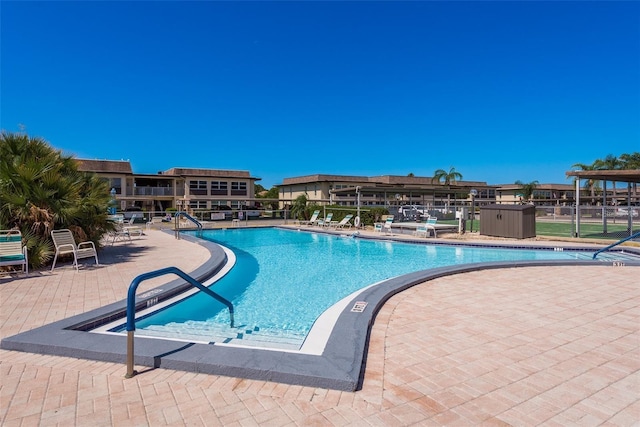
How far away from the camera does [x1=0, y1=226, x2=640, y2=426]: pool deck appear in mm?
2357

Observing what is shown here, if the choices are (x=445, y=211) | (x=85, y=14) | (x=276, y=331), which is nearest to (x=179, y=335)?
(x=276, y=331)

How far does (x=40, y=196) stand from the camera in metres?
8.21

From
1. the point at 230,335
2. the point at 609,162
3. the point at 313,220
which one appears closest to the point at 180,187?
the point at 313,220

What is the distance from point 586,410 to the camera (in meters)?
2.45

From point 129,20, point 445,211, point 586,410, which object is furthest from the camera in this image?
point 445,211

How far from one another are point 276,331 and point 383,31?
18.0 meters

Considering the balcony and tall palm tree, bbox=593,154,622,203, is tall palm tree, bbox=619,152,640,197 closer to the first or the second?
tall palm tree, bbox=593,154,622,203

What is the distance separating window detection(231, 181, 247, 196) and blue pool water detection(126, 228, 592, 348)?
2103cm

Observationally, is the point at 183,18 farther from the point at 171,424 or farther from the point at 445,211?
the point at 445,211

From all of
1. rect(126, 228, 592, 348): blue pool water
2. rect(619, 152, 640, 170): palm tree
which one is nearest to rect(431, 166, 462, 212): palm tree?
rect(619, 152, 640, 170): palm tree

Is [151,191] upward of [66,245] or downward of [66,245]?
upward

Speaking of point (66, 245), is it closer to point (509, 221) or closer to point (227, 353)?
point (227, 353)

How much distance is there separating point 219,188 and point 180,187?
3802 millimetres

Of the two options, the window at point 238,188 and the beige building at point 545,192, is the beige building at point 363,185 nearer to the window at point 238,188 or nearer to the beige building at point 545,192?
the beige building at point 545,192
